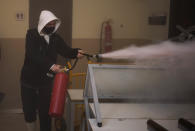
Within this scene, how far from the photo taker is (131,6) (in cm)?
455

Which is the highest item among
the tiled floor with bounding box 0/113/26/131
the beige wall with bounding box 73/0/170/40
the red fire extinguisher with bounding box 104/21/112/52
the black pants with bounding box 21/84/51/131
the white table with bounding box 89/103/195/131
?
the beige wall with bounding box 73/0/170/40

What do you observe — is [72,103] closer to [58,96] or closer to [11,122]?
[58,96]

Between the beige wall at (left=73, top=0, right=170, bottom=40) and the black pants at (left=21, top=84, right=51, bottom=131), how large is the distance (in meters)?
1.73

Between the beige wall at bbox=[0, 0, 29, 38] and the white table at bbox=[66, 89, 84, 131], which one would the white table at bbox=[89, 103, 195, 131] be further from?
the beige wall at bbox=[0, 0, 29, 38]

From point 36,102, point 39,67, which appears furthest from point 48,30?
point 36,102

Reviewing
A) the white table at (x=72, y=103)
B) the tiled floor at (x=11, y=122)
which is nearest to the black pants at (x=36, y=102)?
the white table at (x=72, y=103)

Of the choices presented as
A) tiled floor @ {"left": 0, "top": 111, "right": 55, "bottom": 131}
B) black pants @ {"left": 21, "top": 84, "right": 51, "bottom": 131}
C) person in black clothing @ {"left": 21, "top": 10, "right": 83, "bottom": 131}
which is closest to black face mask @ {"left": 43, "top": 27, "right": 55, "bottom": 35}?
person in black clothing @ {"left": 21, "top": 10, "right": 83, "bottom": 131}

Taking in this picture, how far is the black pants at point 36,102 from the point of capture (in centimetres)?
282

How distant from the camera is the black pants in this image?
2824mm

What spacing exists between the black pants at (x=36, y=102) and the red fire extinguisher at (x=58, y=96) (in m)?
0.47

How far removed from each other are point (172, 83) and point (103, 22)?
7.26 ft

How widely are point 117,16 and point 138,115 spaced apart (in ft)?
8.85

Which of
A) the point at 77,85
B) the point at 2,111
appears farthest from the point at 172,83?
the point at 2,111

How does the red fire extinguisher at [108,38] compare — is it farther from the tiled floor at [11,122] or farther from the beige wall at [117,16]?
the tiled floor at [11,122]
